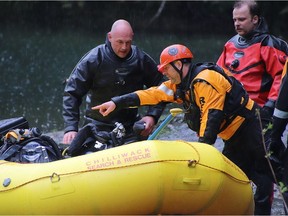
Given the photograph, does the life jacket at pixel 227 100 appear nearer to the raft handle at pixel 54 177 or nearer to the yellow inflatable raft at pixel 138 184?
the yellow inflatable raft at pixel 138 184

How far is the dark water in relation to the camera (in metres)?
13.0

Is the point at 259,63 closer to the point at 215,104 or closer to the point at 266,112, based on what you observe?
the point at 266,112

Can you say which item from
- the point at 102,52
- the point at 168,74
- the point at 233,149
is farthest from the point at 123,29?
the point at 233,149

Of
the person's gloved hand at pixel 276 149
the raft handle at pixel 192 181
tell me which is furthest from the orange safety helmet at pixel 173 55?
the raft handle at pixel 192 181

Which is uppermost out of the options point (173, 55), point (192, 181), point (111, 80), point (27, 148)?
point (173, 55)

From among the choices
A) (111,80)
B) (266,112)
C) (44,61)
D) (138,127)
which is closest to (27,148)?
(138,127)

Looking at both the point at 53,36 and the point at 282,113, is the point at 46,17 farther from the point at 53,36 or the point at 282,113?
the point at 282,113

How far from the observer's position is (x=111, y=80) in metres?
6.32

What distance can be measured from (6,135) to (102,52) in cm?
110

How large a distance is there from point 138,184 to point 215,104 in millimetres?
840

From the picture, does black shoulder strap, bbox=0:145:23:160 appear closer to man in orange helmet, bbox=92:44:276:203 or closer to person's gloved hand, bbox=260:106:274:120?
man in orange helmet, bbox=92:44:276:203

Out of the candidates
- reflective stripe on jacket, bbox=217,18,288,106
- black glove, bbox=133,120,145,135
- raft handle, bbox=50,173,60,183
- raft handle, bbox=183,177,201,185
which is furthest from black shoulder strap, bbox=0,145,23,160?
A: reflective stripe on jacket, bbox=217,18,288,106

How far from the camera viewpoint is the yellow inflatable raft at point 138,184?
450 cm

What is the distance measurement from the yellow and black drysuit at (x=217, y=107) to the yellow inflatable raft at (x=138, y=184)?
1.13 ft
